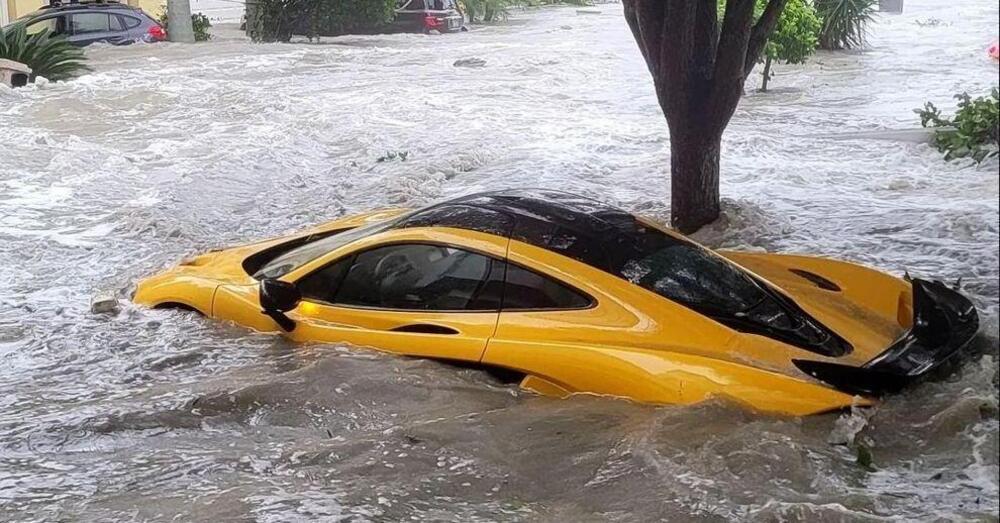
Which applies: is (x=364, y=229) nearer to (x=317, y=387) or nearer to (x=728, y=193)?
(x=317, y=387)

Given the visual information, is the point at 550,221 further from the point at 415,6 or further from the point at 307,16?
the point at 415,6

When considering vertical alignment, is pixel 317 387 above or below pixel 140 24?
below

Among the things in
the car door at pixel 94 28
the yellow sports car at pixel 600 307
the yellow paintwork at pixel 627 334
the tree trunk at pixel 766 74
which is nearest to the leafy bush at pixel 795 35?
the tree trunk at pixel 766 74

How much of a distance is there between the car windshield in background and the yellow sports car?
0.06 feet

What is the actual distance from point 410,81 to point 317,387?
15546mm

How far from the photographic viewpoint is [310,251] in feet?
19.3

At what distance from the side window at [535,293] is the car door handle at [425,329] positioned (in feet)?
0.95

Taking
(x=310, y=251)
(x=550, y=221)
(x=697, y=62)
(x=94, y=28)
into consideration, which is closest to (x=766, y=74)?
(x=697, y=62)

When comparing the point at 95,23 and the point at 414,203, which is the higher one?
the point at 95,23

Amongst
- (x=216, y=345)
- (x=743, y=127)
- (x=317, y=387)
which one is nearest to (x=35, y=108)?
(x=743, y=127)

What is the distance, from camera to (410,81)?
2002cm

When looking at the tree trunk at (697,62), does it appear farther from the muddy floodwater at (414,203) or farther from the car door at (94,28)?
the car door at (94,28)

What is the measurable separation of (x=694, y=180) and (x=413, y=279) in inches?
169

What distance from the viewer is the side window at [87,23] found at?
21484 mm
